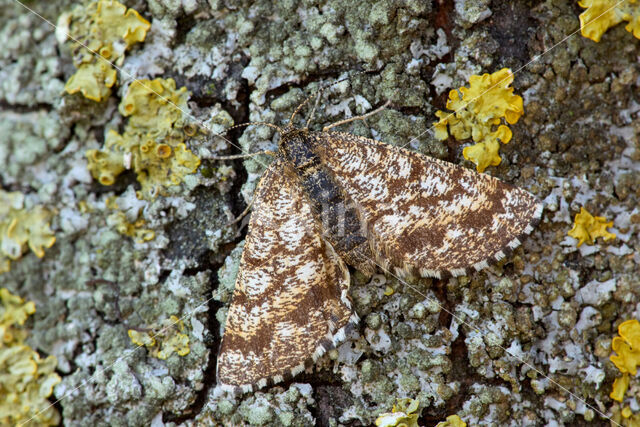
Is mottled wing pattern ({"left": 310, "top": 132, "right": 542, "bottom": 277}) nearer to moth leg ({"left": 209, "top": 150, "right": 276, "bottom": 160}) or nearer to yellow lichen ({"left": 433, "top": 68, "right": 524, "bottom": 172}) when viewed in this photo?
yellow lichen ({"left": 433, "top": 68, "right": 524, "bottom": 172})

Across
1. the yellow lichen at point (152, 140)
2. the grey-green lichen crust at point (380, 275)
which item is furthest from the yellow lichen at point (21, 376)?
the yellow lichen at point (152, 140)

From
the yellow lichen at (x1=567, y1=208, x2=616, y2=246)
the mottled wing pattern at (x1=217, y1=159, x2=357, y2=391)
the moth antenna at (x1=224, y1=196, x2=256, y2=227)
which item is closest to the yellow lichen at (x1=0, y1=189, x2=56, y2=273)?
the moth antenna at (x1=224, y1=196, x2=256, y2=227)

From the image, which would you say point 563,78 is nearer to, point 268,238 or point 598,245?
point 598,245

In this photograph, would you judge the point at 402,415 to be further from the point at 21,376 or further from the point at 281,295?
the point at 21,376

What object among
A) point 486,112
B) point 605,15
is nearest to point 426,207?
point 486,112

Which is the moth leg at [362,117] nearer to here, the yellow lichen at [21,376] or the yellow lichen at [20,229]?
the yellow lichen at [20,229]

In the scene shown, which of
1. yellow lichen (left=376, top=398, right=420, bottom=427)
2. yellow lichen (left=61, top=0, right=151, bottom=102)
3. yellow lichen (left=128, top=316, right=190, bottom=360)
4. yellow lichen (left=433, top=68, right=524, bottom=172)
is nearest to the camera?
yellow lichen (left=376, top=398, right=420, bottom=427)
